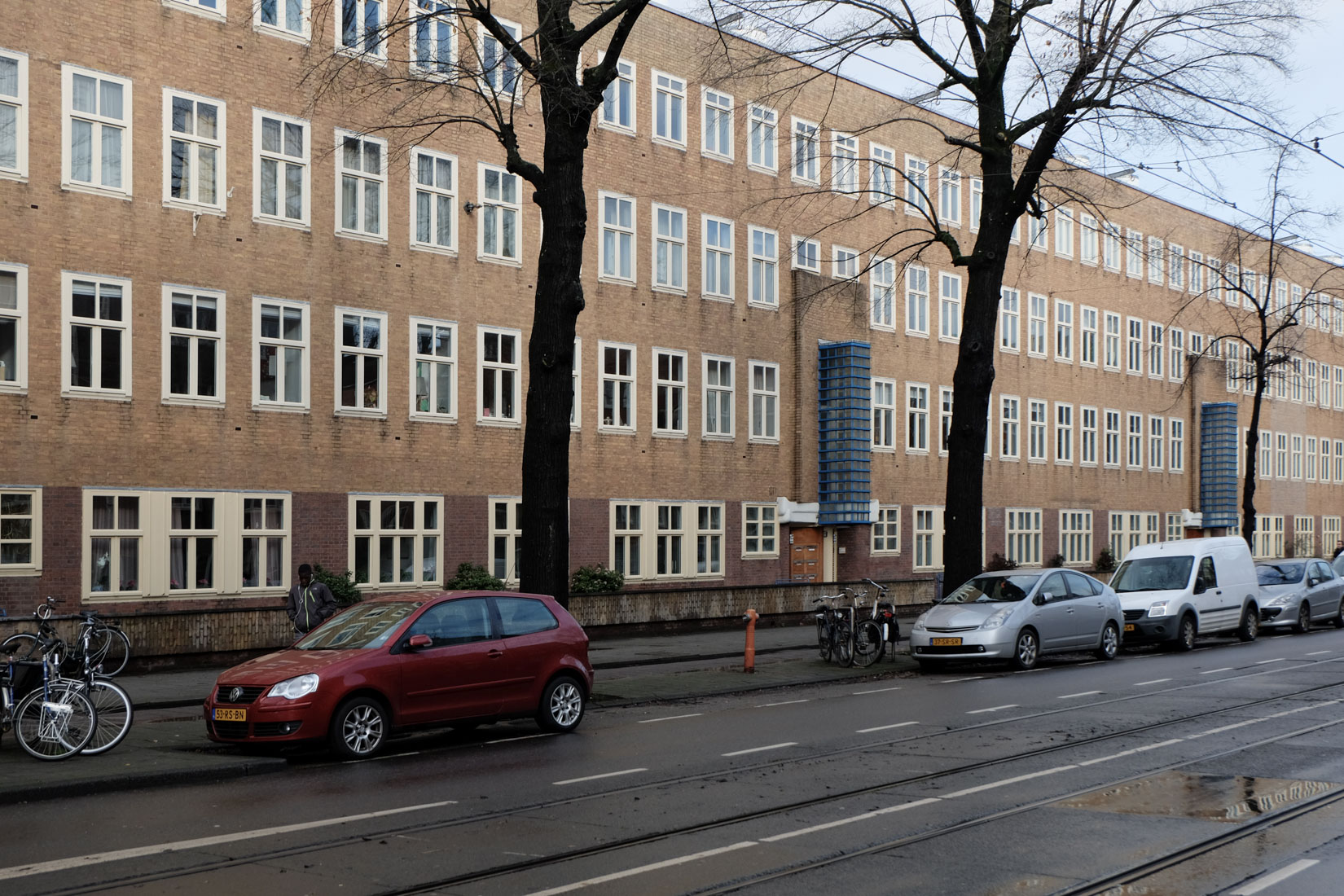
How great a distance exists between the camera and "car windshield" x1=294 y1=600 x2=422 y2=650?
13516 mm

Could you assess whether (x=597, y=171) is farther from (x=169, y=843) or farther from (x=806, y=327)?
(x=169, y=843)

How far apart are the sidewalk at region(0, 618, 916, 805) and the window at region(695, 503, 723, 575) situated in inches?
142

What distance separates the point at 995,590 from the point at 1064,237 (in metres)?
31.9

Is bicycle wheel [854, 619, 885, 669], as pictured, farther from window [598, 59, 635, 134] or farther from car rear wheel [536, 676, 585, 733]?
window [598, 59, 635, 134]

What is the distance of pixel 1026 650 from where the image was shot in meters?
21.9

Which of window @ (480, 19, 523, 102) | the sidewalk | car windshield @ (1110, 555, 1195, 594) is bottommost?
the sidewalk

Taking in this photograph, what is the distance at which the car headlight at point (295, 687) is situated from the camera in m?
12.6

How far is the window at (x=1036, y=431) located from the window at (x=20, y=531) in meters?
34.5

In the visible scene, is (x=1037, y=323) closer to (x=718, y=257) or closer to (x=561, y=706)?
(x=718, y=257)

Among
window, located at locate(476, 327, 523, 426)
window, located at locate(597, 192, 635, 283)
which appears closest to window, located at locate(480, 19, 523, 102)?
window, located at locate(476, 327, 523, 426)

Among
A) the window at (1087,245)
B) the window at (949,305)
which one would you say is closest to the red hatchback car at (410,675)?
the window at (949,305)

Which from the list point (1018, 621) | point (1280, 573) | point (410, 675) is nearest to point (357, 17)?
point (1018, 621)

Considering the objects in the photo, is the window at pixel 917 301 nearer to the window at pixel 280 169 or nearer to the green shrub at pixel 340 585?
the window at pixel 280 169

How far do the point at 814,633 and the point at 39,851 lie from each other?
23141 millimetres
